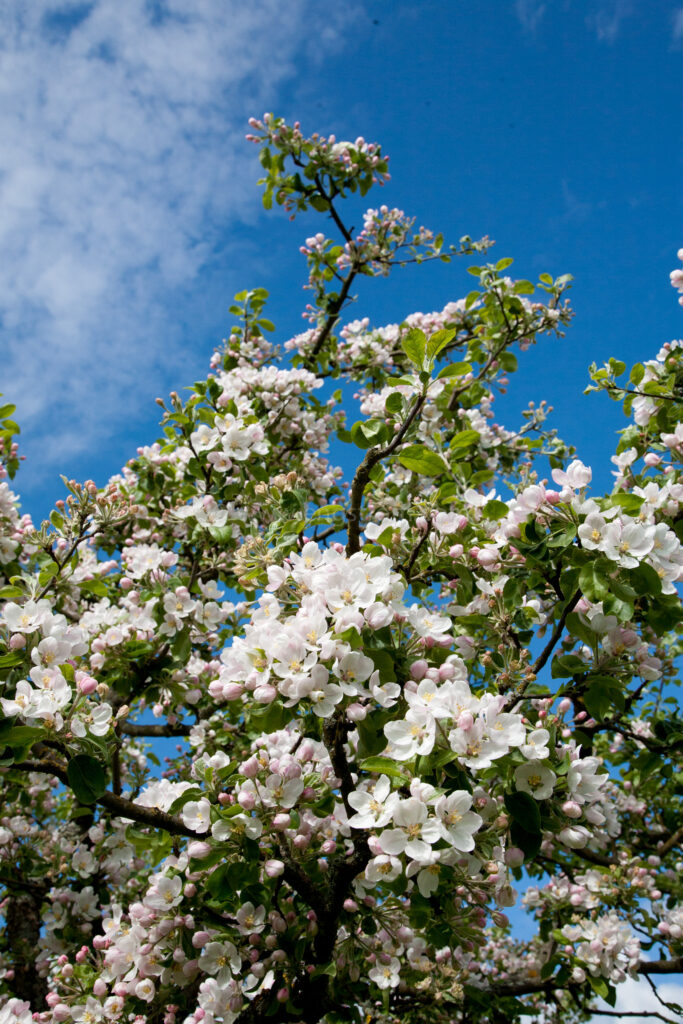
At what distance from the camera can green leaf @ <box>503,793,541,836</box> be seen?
1891mm

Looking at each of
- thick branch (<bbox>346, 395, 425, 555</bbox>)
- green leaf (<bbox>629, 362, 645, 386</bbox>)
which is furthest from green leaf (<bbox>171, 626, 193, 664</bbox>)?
green leaf (<bbox>629, 362, 645, 386</bbox>)

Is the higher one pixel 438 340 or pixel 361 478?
pixel 438 340

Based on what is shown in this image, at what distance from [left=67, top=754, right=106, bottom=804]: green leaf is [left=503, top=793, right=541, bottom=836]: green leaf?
124cm

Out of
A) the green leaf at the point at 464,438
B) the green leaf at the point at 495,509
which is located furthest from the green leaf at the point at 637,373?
the green leaf at the point at 495,509

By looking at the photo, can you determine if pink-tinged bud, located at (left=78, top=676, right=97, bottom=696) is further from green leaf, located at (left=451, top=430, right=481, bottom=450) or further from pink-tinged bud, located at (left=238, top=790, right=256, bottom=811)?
green leaf, located at (left=451, top=430, right=481, bottom=450)

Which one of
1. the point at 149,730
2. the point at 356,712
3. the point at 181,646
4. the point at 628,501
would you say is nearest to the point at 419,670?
the point at 356,712

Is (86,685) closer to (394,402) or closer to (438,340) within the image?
(394,402)

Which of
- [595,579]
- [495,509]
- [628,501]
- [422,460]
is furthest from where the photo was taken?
[422,460]

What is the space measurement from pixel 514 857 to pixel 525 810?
131 millimetres

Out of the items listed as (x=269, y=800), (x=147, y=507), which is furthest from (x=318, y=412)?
(x=269, y=800)

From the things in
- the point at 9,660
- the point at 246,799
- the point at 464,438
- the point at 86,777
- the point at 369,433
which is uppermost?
the point at 369,433

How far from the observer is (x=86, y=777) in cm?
225

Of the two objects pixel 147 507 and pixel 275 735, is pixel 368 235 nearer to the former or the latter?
pixel 147 507

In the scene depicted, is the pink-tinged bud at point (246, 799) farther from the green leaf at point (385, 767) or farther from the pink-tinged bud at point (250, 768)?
the green leaf at point (385, 767)
